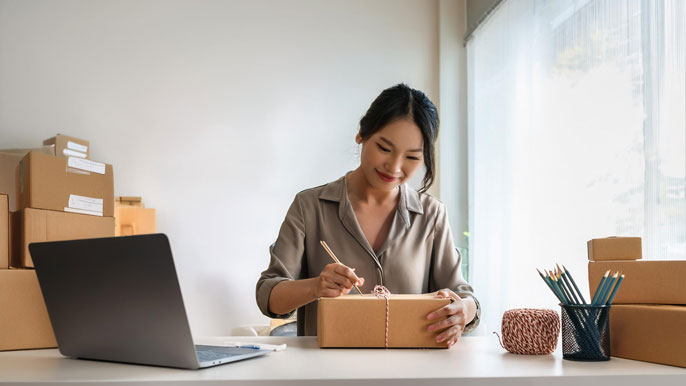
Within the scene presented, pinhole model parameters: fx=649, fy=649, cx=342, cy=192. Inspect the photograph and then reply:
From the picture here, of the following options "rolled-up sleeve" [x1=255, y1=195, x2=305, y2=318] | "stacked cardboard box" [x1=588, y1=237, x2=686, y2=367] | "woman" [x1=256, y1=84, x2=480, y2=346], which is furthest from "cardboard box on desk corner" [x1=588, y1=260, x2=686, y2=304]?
"rolled-up sleeve" [x1=255, y1=195, x2=305, y2=318]

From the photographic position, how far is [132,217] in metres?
3.85

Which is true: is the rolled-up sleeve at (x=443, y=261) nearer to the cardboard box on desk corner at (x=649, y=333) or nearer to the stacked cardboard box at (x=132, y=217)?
the cardboard box on desk corner at (x=649, y=333)

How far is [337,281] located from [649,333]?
550mm

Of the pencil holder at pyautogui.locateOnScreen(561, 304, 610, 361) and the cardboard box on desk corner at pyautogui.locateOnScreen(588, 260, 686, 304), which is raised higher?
the cardboard box on desk corner at pyautogui.locateOnScreen(588, 260, 686, 304)

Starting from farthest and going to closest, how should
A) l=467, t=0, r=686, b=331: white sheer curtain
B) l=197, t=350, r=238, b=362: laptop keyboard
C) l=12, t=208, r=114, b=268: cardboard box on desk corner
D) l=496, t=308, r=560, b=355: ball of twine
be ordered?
1. l=467, t=0, r=686, b=331: white sheer curtain
2. l=12, t=208, r=114, b=268: cardboard box on desk corner
3. l=496, t=308, r=560, b=355: ball of twine
4. l=197, t=350, r=238, b=362: laptop keyboard

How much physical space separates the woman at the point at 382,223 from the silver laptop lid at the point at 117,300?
49 cm

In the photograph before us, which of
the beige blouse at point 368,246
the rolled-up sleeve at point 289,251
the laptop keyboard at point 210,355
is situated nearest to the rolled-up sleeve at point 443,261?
the beige blouse at point 368,246

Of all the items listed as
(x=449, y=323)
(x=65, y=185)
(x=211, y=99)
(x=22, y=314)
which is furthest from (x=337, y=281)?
(x=211, y=99)

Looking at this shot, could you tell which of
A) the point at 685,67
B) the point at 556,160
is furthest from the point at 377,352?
the point at 556,160

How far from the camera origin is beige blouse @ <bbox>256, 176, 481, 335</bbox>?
5.49 feet

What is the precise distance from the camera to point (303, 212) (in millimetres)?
1713

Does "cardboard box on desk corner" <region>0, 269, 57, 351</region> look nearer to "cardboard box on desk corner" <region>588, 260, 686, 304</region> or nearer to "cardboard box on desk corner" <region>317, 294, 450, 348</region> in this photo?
"cardboard box on desk corner" <region>317, 294, 450, 348</region>

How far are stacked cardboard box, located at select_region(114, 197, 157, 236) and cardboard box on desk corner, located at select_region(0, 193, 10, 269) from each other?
2.42m

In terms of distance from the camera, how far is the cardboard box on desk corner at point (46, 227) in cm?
Answer: 143
